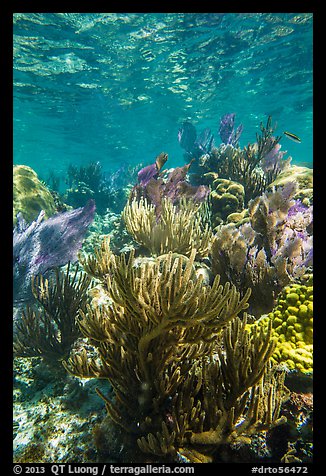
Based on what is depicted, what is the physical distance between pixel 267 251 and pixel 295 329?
1.56 m

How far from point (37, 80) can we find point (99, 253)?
22.4m

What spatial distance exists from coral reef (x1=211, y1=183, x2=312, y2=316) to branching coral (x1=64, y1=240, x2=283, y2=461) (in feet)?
4.58

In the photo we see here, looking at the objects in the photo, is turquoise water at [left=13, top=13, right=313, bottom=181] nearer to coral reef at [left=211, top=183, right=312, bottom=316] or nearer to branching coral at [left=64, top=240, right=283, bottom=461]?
coral reef at [left=211, top=183, right=312, bottom=316]

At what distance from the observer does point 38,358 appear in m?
3.88

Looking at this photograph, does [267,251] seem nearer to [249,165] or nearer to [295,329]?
[295,329]

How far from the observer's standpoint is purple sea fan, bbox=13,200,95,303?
4.74 metres

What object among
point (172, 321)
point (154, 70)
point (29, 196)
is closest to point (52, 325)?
point (172, 321)

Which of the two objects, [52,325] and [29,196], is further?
[29,196]

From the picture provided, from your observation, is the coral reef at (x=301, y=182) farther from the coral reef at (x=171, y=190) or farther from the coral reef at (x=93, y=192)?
the coral reef at (x=93, y=192)

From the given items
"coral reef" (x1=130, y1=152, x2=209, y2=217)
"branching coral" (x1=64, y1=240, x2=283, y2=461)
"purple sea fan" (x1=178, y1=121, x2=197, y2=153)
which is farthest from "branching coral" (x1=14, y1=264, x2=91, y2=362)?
"purple sea fan" (x1=178, y1=121, x2=197, y2=153)

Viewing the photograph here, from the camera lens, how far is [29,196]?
25.9 ft

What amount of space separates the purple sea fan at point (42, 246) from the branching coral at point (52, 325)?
0.97m

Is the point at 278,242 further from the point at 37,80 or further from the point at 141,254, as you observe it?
the point at 37,80

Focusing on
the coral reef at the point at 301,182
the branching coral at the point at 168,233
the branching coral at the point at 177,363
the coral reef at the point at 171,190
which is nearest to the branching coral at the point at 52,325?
the branching coral at the point at 177,363
